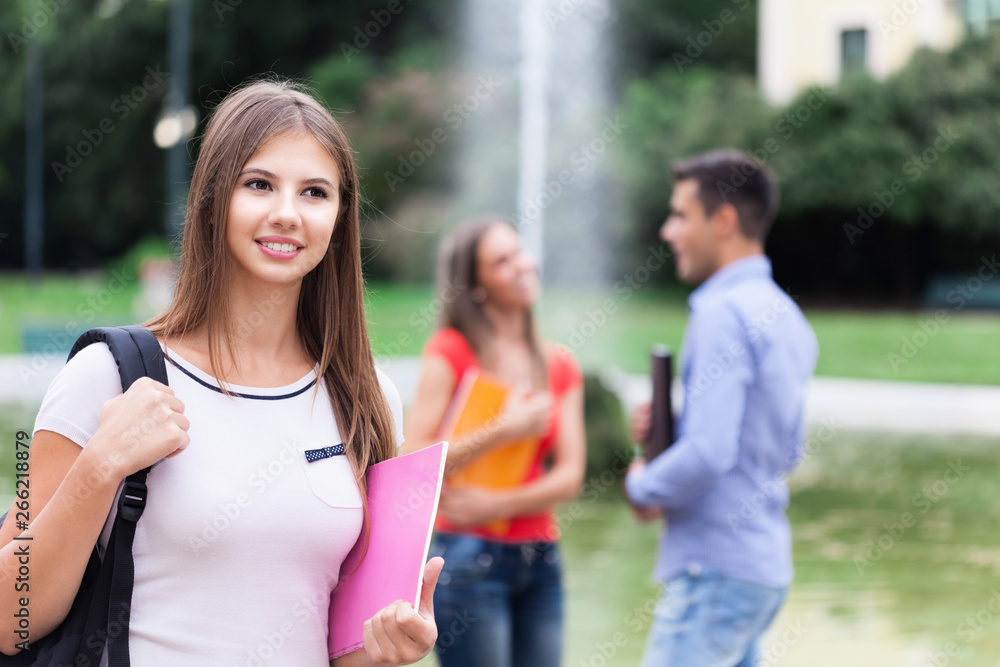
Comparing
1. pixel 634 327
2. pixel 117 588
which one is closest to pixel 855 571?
pixel 117 588

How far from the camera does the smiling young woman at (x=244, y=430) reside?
62.1 inches

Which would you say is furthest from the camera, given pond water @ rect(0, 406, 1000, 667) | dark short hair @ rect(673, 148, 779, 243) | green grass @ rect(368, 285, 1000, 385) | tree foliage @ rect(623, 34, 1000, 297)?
tree foliage @ rect(623, 34, 1000, 297)

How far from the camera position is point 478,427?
3.24 meters

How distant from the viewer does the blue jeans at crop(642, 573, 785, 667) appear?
2.94m

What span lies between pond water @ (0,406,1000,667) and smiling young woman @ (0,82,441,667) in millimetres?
3250

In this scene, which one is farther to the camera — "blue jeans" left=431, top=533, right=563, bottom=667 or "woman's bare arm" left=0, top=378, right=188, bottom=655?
"blue jeans" left=431, top=533, right=563, bottom=667

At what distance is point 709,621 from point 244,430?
5.54 feet

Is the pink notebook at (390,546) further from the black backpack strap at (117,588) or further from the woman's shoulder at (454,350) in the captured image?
the woman's shoulder at (454,350)

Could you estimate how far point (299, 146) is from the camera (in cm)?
181

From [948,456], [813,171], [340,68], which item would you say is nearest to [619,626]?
[948,456]

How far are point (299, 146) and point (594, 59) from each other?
27.9 metres

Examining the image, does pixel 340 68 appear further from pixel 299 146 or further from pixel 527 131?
pixel 299 146

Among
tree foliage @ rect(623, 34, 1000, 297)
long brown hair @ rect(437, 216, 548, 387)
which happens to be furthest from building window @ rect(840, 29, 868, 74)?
long brown hair @ rect(437, 216, 548, 387)

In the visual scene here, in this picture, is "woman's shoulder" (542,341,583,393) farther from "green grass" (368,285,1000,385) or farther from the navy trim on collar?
"green grass" (368,285,1000,385)
